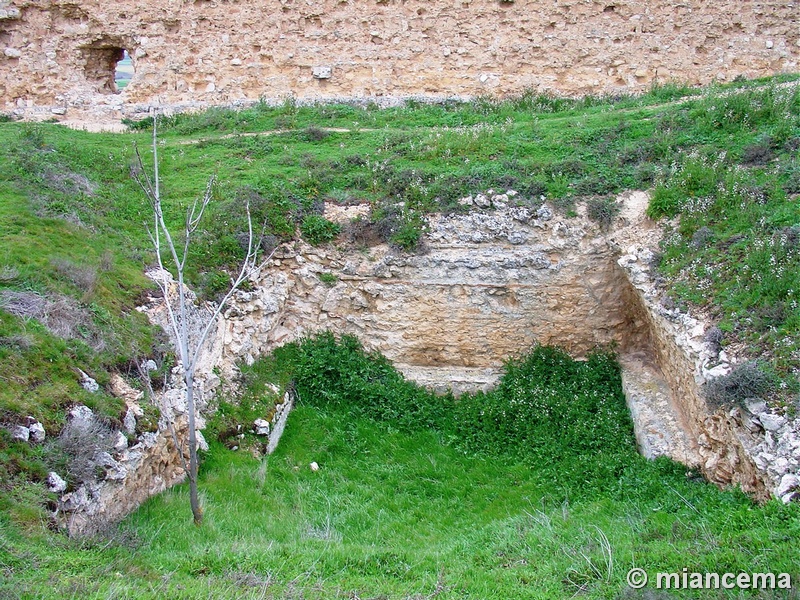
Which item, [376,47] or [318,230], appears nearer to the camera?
[318,230]

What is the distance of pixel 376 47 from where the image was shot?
44.0 ft

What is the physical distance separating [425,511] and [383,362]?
7.96 feet

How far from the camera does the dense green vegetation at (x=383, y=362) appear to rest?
5.23 meters

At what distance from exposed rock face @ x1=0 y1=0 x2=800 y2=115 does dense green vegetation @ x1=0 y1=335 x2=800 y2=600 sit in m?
6.54

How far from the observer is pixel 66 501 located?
5230 mm

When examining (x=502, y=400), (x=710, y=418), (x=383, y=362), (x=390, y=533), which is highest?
(x=710, y=418)

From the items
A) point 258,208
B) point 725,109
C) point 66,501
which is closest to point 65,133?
point 258,208

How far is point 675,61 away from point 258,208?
8.57 metres

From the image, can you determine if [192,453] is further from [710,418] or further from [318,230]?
[710,418]

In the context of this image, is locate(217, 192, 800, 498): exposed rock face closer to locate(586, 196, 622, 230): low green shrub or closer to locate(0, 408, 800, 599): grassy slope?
locate(586, 196, 622, 230): low green shrub

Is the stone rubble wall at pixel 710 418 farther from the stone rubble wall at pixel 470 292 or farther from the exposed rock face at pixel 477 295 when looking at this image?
the stone rubble wall at pixel 470 292

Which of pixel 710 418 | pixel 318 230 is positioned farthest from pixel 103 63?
pixel 710 418

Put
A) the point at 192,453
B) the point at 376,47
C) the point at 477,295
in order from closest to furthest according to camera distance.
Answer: the point at 192,453 < the point at 477,295 < the point at 376,47

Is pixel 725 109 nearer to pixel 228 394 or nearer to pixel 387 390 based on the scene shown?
pixel 387 390
